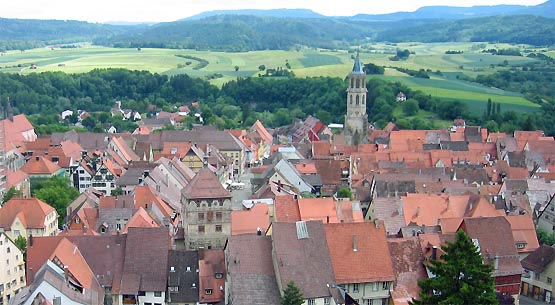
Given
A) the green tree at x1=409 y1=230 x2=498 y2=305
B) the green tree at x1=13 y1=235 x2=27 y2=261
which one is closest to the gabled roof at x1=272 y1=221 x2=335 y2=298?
the green tree at x1=409 y1=230 x2=498 y2=305

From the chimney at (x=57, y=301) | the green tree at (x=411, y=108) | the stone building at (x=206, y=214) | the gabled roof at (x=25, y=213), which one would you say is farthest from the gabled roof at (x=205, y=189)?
the green tree at (x=411, y=108)

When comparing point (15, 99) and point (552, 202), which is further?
point (15, 99)

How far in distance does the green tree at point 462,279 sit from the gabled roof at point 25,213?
34.5m

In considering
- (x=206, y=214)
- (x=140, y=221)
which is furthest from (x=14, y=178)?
(x=206, y=214)

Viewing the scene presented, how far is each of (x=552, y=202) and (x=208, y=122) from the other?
82.5m

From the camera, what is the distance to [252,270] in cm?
3994

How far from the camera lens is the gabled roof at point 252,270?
127 feet

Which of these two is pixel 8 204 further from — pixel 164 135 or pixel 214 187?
pixel 164 135

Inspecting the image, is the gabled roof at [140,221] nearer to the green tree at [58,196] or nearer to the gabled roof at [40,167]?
the green tree at [58,196]

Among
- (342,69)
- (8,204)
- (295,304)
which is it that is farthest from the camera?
(342,69)

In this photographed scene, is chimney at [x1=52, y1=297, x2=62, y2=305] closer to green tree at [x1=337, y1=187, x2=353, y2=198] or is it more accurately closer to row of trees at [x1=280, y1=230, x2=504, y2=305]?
row of trees at [x1=280, y1=230, x2=504, y2=305]

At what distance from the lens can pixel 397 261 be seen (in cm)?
4238

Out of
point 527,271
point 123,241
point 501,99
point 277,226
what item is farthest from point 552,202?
point 501,99

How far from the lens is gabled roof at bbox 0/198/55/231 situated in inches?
2170
